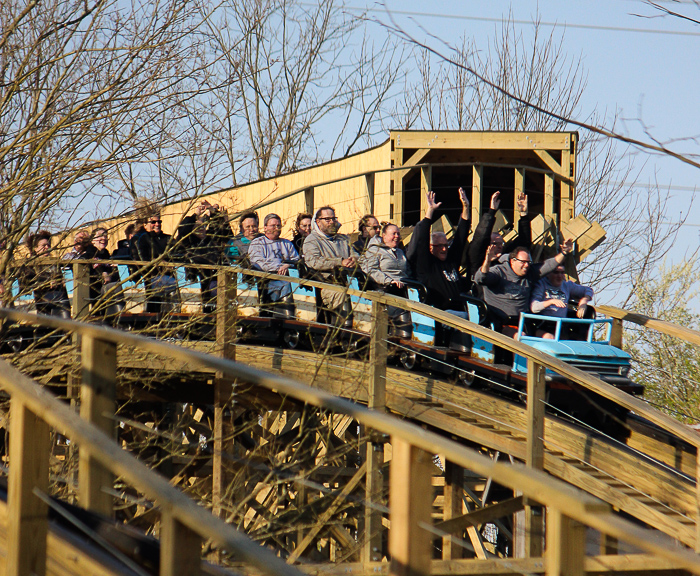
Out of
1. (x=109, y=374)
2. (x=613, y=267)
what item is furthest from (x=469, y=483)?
(x=613, y=267)

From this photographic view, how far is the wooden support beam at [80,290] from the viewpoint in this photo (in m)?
7.93

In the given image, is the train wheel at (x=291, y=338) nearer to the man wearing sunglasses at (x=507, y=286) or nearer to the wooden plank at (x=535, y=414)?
the man wearing sunglasses at (x=507, y=286)

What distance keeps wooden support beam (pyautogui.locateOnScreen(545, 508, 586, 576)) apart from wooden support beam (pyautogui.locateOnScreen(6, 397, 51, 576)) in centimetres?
153

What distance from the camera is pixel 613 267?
27188 millimetres

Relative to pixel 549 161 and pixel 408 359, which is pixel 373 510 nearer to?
pixel 408 359

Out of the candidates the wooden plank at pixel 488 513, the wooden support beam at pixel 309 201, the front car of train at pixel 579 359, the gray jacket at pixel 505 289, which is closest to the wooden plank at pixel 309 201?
the wooden support beam at pixel 309 201

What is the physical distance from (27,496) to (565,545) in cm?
159

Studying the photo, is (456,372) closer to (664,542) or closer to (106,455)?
(106,455)

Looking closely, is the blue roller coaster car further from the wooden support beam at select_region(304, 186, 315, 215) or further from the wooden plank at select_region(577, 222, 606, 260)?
the wooden support beam at select_region(304, 186, 315, 215)

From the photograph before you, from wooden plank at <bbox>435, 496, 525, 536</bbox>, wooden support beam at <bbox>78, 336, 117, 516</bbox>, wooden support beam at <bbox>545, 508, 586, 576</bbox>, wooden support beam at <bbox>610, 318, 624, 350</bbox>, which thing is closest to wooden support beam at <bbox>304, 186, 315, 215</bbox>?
wooden support beam at <bbox>610, 318, 624, 350</bbox>

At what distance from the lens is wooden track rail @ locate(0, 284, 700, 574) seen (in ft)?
4.34

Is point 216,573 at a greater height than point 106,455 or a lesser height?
lesser

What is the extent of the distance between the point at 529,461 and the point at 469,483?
240 inches

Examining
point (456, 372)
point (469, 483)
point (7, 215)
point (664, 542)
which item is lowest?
point (469, 483)
